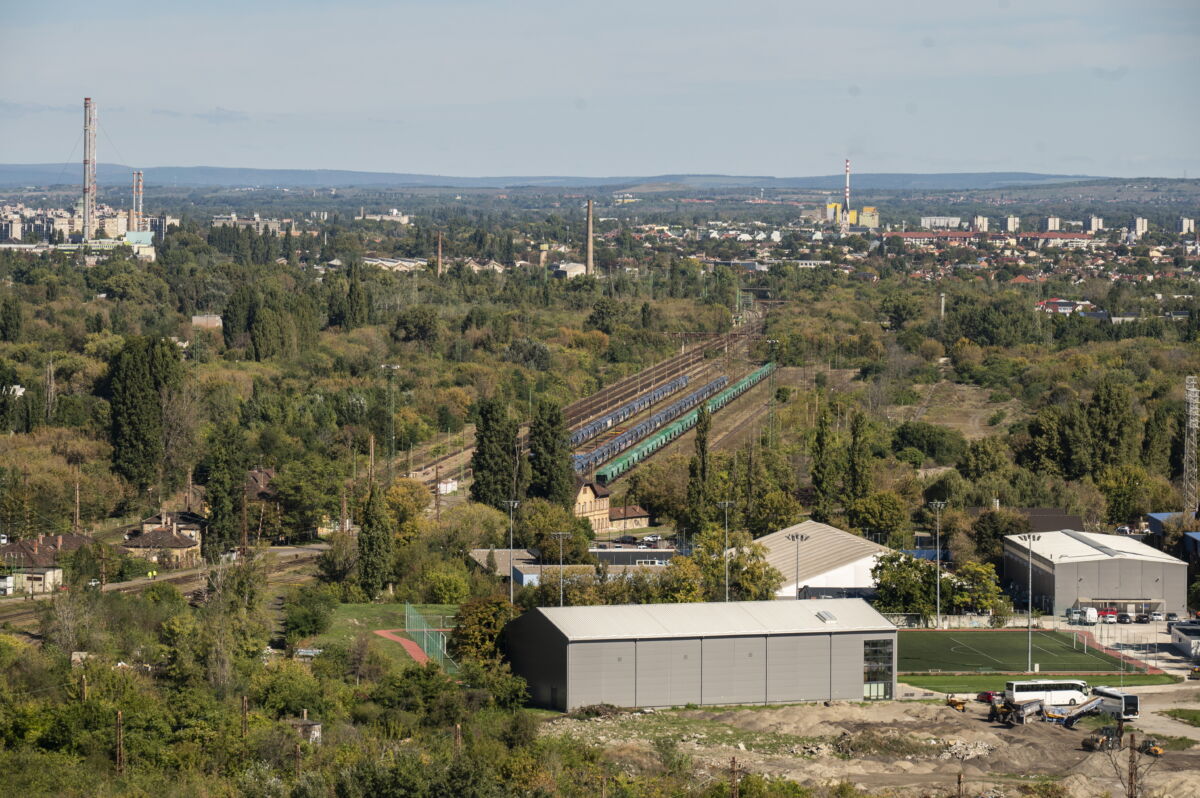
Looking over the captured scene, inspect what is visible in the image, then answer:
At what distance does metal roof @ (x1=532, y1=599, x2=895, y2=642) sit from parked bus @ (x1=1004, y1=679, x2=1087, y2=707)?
130 inches

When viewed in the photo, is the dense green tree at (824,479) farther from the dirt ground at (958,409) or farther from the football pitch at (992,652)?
the dirt ground at (958,409)

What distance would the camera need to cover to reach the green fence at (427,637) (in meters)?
38.0

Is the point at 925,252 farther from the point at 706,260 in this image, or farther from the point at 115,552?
the point at 115,552

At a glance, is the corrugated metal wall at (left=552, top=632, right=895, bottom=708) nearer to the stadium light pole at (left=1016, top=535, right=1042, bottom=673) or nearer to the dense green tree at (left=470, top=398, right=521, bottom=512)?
the stadium light pole at (left=1016, top=535, right=1042, bottom=673)

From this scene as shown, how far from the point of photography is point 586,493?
5834 centimetres

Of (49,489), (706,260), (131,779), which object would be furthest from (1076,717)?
(706,260)

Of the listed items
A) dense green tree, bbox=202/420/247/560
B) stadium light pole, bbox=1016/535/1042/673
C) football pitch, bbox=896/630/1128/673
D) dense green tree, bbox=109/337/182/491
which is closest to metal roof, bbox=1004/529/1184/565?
stadium light pole, bbox=1016/535/1042/673

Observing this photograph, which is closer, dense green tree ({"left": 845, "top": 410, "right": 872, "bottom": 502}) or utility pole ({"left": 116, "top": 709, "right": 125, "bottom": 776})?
utility pole ({"left": 116, "top": 709, "right": 125, "bottom": 776})

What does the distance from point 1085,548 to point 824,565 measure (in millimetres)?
7461

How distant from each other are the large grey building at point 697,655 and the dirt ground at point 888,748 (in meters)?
0.78

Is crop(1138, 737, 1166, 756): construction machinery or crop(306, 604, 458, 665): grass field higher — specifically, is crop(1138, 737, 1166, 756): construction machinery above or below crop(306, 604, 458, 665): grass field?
above

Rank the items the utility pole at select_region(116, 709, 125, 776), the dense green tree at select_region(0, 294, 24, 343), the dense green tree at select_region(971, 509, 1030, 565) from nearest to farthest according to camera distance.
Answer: the utility pole at select_region(116, 709, 125, 776) → the dense green tree at select_region(971, 509, 1030, 565) → the dense green tree at select_region(0, 294, 24, 343)

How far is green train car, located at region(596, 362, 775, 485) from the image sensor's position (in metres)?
65.7

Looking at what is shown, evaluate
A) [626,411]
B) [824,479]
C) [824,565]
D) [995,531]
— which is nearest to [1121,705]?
[824,565]
